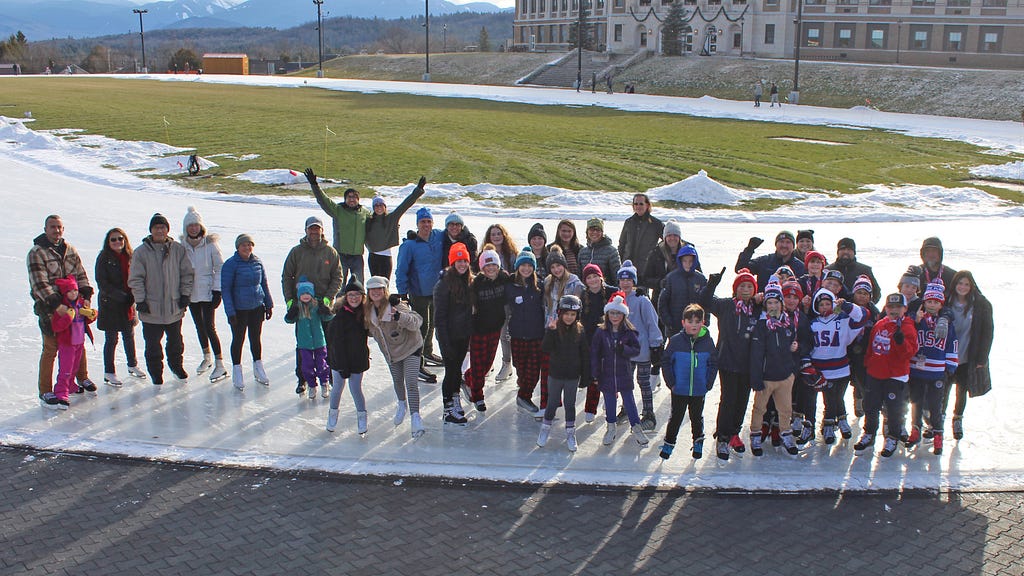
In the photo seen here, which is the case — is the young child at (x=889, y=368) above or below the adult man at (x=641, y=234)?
below

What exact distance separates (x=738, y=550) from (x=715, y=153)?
22.5 metres

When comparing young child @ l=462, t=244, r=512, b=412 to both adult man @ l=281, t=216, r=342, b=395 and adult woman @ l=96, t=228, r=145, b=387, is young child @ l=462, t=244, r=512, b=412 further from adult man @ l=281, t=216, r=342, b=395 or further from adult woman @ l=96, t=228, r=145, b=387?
adult woman @ l=96, t=228, r=145, b=387

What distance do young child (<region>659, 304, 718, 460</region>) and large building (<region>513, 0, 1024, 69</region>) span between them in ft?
189

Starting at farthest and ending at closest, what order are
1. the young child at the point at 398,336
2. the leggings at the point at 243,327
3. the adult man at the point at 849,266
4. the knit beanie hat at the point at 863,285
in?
the leggings at the point at 243,327
the adult man at the point at 849,266
the young child at the point at 398,336
the knit beanie hat at the point at 863,285

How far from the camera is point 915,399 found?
7398 mm

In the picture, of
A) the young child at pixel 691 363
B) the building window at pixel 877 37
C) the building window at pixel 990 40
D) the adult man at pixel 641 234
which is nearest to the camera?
the young child at pixel 691 363

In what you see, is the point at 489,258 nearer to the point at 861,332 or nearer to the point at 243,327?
the point at 243,327

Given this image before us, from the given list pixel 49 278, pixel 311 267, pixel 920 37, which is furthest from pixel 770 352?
pixel 920 37

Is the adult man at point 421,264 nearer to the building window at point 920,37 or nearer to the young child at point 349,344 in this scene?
the young child at point 349,344

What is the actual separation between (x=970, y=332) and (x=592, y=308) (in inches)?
130

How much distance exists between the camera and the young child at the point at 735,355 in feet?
23.0

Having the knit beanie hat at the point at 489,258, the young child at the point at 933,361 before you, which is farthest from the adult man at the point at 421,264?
the young child at the point at 933,361

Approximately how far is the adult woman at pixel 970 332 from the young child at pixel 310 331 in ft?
18.8

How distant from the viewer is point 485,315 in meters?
8.01
